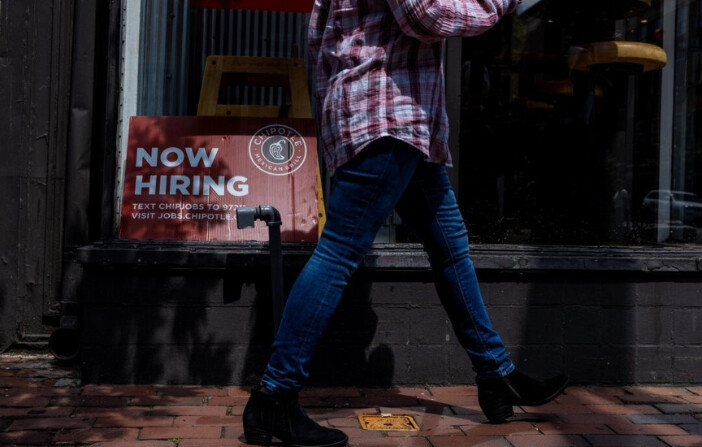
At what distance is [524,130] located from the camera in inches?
180

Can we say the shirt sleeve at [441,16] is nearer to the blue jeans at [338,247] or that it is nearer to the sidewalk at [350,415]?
the blue jeans at [338,247]

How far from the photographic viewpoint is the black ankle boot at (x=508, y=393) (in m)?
3.24

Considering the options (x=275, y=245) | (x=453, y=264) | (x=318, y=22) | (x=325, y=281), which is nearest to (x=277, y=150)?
(x=275, y=245)

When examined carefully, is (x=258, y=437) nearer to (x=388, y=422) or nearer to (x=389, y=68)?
(x=388, y=422)

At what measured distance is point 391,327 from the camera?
3949 millimetres

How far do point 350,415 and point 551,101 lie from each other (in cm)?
221

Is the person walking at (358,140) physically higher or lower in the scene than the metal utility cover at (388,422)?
higher

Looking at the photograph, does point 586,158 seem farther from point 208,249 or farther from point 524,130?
point 208,249

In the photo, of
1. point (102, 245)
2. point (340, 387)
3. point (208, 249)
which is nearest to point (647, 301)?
point (340, 387)

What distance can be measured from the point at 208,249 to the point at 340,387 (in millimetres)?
913

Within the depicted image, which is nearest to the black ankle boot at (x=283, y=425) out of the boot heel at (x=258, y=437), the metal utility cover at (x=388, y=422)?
the boot heel at (x=258, y=437)

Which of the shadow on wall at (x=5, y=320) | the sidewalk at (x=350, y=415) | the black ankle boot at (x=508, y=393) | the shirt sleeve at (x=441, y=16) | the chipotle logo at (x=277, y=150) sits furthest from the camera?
the shadow on wall at (x=5, y=320)

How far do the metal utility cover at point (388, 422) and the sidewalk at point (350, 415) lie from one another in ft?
0.13

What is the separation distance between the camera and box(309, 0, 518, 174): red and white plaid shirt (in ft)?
9.43
